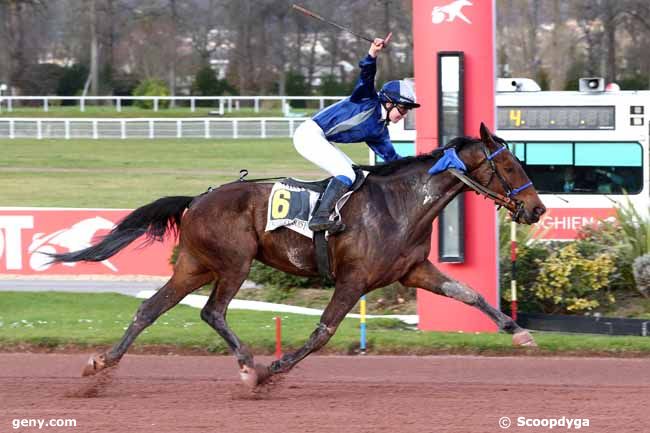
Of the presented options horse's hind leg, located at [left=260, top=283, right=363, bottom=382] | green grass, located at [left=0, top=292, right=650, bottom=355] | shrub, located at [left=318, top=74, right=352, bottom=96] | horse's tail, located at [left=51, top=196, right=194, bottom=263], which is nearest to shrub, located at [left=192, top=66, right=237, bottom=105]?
shrub, located at [left=318, top=74, right=352, bottom=96]

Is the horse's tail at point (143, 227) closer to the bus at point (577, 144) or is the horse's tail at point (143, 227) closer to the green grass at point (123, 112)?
the bus at point (577, 144)

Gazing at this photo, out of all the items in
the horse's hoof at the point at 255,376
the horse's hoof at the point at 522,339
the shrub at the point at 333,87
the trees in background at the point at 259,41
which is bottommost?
the horse's hoof at the point at 255,376

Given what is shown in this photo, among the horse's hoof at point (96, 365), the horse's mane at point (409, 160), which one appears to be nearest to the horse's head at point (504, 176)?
the horse's mane at point (409, 160)

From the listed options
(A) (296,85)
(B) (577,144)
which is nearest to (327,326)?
(B) (577,144)

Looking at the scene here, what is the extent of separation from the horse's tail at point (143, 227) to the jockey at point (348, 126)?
1.08 metres

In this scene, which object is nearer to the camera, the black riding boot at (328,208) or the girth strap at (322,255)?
the black riding boot at (328,208)

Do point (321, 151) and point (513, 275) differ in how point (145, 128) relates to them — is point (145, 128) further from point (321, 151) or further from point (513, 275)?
point (321, 151)

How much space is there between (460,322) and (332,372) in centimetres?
206

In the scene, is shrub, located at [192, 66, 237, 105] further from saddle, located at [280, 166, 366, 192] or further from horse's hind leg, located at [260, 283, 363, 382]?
horse's hind leg, located at [260, 283, 363, 382]

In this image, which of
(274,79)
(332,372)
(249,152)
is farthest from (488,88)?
(274,79)

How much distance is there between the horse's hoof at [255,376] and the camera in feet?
25.1

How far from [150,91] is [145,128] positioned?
6.50 metres

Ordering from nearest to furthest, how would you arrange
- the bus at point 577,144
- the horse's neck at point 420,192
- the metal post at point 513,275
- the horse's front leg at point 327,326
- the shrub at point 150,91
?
the horse's front leg at point 327,326 → the horse's neck at point 420,192 → the metal post at point 513,275 → the bus at point 577,144 → the shrub at point 150,91

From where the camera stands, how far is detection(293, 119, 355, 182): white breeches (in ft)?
26.1
